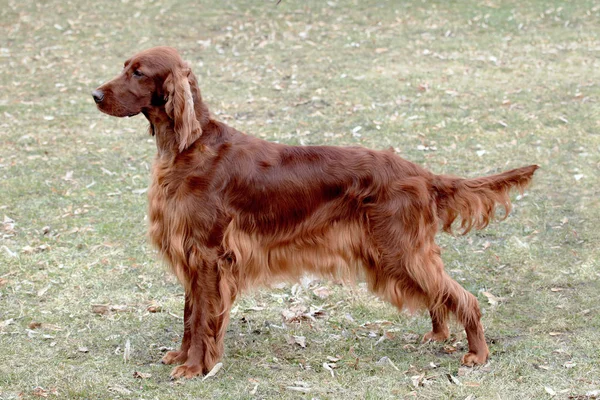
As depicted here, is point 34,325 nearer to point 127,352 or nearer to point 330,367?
point 127,352

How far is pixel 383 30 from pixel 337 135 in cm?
523

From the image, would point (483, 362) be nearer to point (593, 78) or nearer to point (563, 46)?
point (593, 78)

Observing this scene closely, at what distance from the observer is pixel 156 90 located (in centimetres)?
459

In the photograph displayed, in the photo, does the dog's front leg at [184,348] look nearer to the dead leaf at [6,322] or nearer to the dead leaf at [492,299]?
the dead leaf at [6,322]

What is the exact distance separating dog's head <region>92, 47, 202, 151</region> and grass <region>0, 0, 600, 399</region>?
4.95 ft

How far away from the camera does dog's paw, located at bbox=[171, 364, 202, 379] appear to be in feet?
15.0

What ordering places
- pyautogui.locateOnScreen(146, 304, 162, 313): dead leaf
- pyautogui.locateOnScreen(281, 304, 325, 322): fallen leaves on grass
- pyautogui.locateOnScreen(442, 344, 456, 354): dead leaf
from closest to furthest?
pyautogui.locateOnScreen(442, 344, 456, 354): dead leaf < pyautogui.locateOnScreen(281, 304, 325, 322): fallen leaves on grass < pyautogui.locateOnScreen(146, 304, 162, 313): dead leaf

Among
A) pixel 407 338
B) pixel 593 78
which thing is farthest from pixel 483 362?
pixel 593 78

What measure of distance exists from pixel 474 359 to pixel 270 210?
153cm

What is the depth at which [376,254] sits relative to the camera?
4770mm

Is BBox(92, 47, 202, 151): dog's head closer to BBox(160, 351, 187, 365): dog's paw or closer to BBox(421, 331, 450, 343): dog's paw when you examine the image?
BBox(160, 351, 187, 365): dog's paw

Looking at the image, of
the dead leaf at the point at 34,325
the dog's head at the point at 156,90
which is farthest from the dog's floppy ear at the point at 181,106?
the dead leaf at the point at 34,325

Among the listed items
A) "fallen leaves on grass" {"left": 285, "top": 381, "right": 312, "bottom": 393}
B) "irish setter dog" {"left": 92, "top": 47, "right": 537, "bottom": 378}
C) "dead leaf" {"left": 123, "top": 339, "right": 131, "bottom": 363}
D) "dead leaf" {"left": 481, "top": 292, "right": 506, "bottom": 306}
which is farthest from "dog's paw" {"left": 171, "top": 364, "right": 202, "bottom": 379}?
"dead leaf" {"left": 481, "top": 292, "right": 506, "bottom": 306}

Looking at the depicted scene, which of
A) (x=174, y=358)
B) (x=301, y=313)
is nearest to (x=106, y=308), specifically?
(x=174, y=358)
